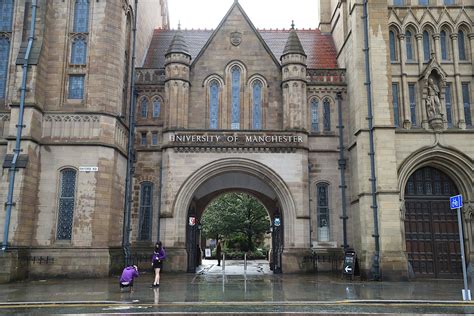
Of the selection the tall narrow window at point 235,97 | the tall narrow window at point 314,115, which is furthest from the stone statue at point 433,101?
the tall narrow window at point 235,97

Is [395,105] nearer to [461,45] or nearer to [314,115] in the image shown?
[314,115]

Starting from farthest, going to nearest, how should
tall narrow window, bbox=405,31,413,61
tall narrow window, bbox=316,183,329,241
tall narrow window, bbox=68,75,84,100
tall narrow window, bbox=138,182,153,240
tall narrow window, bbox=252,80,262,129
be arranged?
tall narrow window, bbox=252,80,262,129 < tall narrow window, bbox=316,183,329,241 < tall narrow window, bbox=138,182,153,240 < tall narrow window, bbox=405,31,413,61 < tall narrow window, bbox=68,75,84,100

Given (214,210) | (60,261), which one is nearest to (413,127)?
(60,261)

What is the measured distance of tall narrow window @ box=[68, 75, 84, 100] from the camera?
70.9 feet

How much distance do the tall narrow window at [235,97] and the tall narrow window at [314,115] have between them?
4.13 meters

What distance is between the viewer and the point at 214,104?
25203 mm

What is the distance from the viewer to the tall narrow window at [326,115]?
25000mm

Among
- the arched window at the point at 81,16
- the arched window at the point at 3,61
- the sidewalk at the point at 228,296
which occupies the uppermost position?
the arched window at the point at 81,16

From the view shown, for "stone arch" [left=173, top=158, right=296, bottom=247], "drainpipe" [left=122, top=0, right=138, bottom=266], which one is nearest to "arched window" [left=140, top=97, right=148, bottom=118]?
"drainpipe" [left=122, top=0, right=138, bottom=266]

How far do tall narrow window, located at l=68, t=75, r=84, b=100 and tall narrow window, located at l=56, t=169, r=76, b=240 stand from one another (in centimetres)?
361

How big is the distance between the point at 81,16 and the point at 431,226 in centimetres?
1990

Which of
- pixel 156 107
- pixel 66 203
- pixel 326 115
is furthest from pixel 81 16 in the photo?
pixel 326 115

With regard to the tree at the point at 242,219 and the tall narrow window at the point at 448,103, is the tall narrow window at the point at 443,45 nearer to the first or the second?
the tall narrow window at the point at 448,103

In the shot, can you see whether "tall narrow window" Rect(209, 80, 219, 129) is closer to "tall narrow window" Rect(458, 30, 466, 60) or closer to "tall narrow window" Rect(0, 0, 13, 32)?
"tall narrow window" Rect(0, 0, 13, 32)
